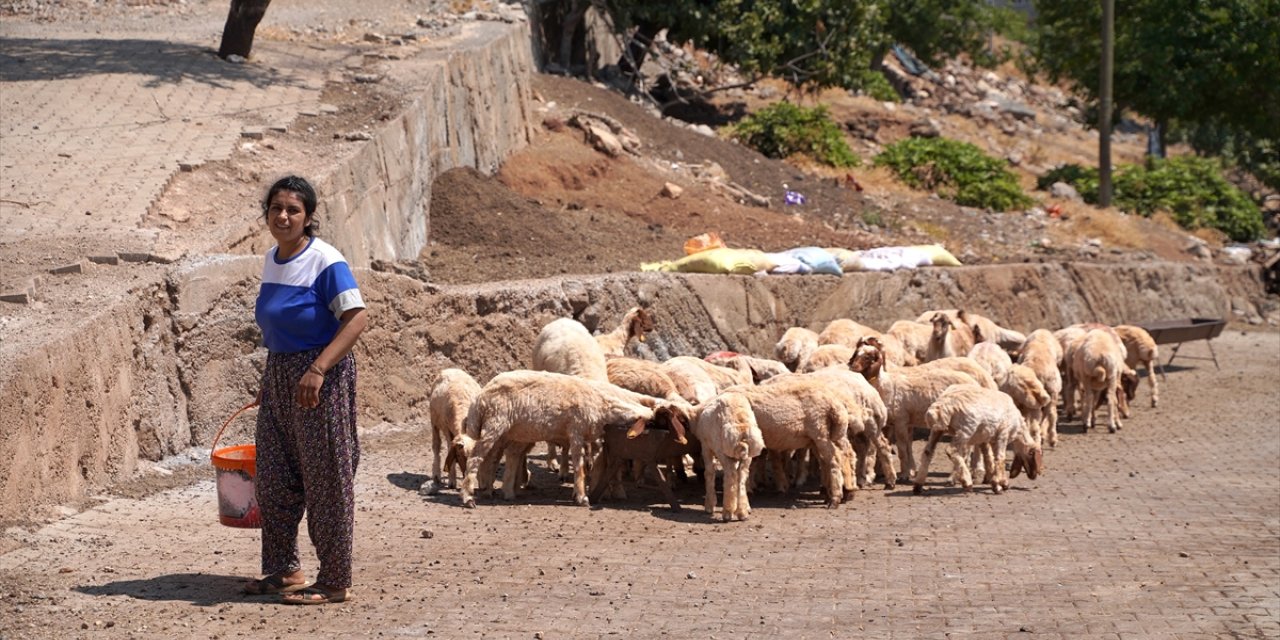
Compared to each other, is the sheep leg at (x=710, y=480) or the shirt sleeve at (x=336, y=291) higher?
the shirt sleeve at (x=336, y=291)

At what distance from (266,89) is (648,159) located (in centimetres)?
678

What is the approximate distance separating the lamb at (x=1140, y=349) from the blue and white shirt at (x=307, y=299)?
13013 millimetres

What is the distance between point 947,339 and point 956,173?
42.9 ft

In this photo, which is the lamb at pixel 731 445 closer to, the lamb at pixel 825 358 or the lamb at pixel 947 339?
the lamb at pixel 825 358

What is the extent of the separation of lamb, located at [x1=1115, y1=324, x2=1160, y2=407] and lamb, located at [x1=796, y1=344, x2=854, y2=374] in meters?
5.71

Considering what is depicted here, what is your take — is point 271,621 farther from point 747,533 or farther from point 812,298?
point 812,298

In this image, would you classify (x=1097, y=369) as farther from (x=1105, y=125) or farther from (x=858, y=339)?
(x=1105, y=125)

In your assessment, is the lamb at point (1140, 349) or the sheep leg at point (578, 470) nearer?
the sheep leg at point (578, 470)

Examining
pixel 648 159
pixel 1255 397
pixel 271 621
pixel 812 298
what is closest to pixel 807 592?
pixel 271 621

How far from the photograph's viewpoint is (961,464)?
12.3 meters

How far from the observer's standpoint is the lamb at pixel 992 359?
1494 cm

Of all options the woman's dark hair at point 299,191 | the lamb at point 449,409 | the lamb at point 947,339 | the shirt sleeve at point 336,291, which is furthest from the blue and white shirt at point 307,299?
the lamb at point 947,339

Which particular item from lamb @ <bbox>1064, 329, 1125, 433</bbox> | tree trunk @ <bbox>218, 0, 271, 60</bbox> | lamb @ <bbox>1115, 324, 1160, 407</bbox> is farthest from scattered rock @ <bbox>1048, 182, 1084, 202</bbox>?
tree trunk @ <bbox>218, 0, 271, 60</bbox>

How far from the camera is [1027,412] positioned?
575 inches
